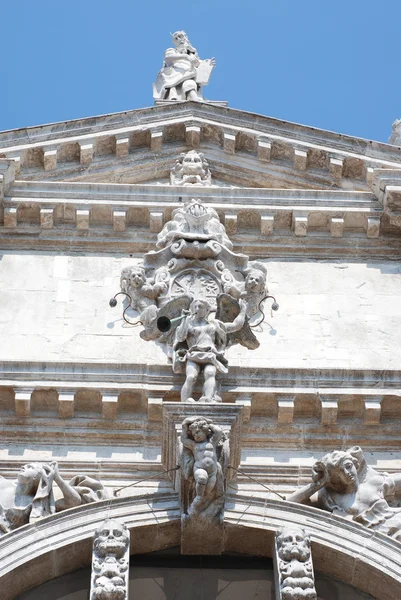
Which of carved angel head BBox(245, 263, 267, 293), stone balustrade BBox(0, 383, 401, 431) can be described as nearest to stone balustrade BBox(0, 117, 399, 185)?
carved angel head BBox(245, 263, 267, 293)

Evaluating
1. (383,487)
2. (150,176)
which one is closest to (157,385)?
(383,487)

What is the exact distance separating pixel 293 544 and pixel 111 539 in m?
1.67

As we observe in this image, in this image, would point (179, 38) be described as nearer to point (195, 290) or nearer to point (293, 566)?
point (195, 290)

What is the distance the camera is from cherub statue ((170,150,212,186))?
67.0 feet

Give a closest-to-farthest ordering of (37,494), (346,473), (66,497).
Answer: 1. (37,494)
2. (66,497)
3. (346,473)

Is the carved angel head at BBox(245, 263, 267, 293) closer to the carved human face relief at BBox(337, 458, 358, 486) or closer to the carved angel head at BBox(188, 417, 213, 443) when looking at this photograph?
the carved human face relief at BBox(337, 458, 358, 486)

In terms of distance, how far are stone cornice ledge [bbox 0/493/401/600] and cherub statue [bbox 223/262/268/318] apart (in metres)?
3.60

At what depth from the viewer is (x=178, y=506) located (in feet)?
48.8

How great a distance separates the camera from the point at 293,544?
1434 cm

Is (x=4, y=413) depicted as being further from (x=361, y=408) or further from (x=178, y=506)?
(x=361, y=408)

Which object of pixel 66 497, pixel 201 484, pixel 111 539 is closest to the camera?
pixel 111 539

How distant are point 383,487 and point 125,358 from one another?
11.7 feet

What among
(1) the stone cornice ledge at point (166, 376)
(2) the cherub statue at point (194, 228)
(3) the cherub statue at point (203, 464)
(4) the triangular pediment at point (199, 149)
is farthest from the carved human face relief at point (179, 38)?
(3) the cherub statue at point (203, 464)

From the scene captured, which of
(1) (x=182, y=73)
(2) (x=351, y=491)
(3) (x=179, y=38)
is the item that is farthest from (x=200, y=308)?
(3) (x=179, y=38)
